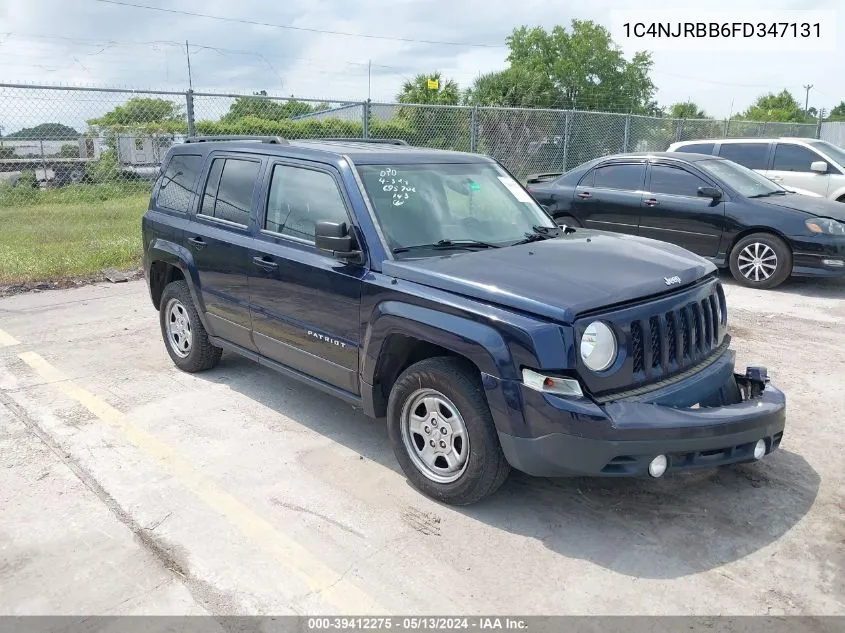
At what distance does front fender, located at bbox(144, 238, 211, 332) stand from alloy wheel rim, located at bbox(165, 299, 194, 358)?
28 centimetres

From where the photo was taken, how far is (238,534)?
3.47 metres

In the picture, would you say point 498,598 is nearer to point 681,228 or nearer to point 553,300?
point 553,300

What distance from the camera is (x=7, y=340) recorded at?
21.9ft

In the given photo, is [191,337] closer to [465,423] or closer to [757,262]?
[465,423]

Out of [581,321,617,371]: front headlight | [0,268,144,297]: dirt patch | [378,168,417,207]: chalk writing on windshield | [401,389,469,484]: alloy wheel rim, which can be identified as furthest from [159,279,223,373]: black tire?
[0,268,144,297]: dirt patch

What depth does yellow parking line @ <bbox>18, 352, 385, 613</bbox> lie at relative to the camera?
9.90ft

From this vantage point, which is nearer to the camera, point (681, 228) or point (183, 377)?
point (183, 377)

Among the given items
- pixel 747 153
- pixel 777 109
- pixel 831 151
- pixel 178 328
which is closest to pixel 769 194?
pixel 747 153

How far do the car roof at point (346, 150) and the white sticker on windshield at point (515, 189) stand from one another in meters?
0.20

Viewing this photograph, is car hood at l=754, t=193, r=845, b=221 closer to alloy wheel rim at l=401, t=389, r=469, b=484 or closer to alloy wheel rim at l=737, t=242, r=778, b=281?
alloy wheel rim at l=737, t=242, r=778, b=281

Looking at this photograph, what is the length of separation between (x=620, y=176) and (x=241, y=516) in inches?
303

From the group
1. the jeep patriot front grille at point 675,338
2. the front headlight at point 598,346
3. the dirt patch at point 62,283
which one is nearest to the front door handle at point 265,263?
the front headlight at point 598,346

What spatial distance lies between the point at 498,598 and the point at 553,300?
4.36 ft

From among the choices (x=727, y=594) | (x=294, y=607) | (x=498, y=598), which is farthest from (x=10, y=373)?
(x=727, y=594)
